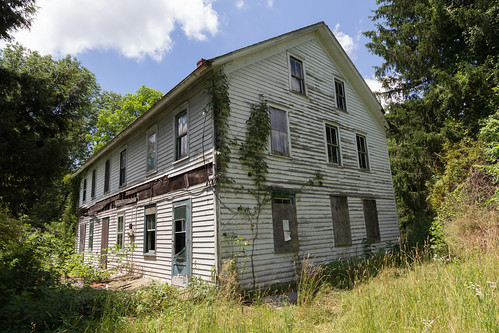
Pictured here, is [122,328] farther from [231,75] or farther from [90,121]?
[90,121]

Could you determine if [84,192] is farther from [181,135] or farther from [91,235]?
[181,135]

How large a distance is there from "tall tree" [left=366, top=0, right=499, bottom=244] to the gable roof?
2563 millimetres

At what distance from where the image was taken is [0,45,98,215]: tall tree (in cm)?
807

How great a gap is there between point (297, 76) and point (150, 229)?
8378 millimetres

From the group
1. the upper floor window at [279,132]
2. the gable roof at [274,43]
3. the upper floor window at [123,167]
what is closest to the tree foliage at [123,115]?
the gable roof at [274,43]

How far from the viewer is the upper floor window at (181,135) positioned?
32.9 ft

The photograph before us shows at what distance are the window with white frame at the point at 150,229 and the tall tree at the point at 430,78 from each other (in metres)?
12.3

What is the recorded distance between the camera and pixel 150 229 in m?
11.3

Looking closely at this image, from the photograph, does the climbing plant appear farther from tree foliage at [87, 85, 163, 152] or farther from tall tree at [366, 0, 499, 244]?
tree foliage at [87, 85, 163, 152]

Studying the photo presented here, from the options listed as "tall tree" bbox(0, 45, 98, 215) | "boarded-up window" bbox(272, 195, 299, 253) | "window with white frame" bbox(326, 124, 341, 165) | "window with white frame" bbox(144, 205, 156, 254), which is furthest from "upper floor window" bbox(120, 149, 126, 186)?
"window with white frame" bbox(326, 124, 341, 165)

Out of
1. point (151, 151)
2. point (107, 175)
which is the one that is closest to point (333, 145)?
point (151, 151)

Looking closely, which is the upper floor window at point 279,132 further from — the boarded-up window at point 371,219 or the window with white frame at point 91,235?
the window with white frame at point 91,235

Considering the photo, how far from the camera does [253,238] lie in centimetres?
844

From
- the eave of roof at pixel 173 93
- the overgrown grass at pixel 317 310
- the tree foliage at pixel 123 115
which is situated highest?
the tree foliage at pixel 123 115
